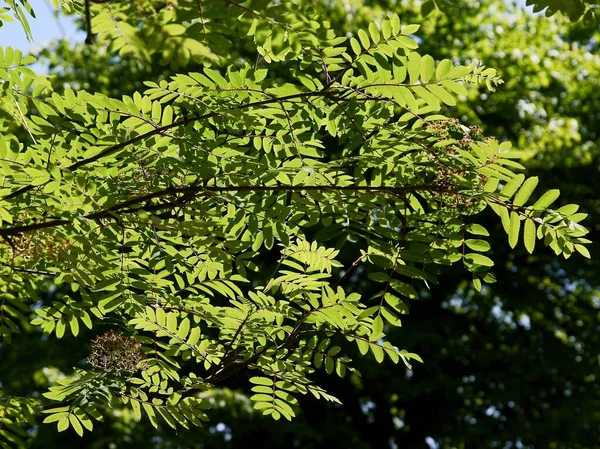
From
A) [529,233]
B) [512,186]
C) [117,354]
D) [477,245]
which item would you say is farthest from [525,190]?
[117,354]

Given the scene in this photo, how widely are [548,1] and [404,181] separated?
922 millimetres

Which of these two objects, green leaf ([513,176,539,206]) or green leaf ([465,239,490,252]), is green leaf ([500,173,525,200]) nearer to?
green leaf ([513,176,539,206])

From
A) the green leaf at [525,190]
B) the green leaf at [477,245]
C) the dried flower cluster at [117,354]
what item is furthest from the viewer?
the dried flower cluster at [117,354]

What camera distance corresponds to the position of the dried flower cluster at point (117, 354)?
2.94 meters

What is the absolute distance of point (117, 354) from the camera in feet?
9.67

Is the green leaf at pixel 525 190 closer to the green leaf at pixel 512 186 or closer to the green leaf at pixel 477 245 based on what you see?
the green leaf at pixel 512 186

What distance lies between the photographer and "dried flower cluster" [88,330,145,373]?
116 inches

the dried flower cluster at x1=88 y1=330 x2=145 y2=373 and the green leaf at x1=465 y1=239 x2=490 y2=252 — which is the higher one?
the green leaf at x1=465 y1=239 x2=490 y2=252

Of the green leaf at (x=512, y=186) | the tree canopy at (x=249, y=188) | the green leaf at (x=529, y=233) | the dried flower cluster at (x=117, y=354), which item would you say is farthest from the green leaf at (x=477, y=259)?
the dried flower cluster at (x=117, y=354)

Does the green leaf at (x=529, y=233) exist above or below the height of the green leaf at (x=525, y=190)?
below

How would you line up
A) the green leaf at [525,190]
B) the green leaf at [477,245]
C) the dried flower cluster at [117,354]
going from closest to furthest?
the green leaf at [525,190], the green leaf at [477,245], the dried flower cluster at [117,354]

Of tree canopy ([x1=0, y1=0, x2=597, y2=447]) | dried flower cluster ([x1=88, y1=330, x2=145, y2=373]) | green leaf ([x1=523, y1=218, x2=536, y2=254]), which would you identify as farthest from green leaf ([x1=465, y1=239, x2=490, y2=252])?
dried flower cluster ([x1=88, y1=330, x2=145, y2=373])

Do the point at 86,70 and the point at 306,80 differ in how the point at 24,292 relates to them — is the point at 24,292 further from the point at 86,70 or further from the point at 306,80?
the point at 86,70

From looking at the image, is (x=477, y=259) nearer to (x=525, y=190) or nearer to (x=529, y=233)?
(x=529, y=233)
